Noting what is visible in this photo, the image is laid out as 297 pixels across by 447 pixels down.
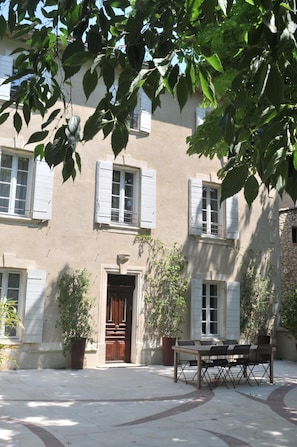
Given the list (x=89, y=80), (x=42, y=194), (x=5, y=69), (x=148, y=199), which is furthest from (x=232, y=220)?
(x=89, y=80)

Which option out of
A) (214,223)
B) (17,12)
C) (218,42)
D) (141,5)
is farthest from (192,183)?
(141,5)

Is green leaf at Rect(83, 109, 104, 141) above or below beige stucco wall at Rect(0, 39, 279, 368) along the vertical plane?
below

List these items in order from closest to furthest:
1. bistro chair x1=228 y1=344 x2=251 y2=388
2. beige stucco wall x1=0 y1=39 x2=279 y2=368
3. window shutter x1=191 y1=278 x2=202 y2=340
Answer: bistro chair x1=228 y1=344 x2=251 y2=388, beige stucco wall x1=0 y1=39 x2=279 y2=368, window shutter x1=191 y1=278 x2=202 y2=340

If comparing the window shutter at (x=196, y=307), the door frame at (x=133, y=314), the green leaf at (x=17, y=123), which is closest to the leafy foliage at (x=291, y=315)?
the window shutter at (x=196, y=307)

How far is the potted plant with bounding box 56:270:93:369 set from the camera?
11.0 meters

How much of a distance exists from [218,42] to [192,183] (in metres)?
9.24

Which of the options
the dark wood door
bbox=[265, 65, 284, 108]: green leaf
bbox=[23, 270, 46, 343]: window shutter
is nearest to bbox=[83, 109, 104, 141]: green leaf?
bbox=[265, 65, 284, 108]: green leaf

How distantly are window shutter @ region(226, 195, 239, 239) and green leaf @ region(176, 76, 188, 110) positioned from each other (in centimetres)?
1201

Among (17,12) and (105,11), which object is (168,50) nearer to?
(105,11)

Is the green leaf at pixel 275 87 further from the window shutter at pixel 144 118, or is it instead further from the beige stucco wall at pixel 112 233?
the window shutter at pixel 144 118

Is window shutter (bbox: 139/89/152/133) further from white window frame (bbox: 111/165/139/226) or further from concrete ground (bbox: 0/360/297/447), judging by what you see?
concrete ground (bbox: 0/360/297/447)

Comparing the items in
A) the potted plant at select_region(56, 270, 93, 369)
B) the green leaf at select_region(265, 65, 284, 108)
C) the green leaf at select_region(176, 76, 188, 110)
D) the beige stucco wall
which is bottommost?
the potted plant at select_region(56, 270, 93, 369)

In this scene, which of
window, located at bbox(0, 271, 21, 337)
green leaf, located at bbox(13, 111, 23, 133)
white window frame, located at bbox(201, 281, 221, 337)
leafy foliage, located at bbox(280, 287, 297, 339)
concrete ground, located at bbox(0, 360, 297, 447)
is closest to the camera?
green leaf, located at bbox(13, 111, 23, 133)

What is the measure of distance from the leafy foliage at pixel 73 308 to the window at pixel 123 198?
6.13 ft
